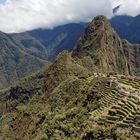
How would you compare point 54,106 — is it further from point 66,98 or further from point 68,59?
point 68,59

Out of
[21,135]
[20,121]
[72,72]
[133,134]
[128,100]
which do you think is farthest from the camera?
[72,72]

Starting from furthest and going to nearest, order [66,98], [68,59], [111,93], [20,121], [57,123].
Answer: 1. [68,59]
2. [20,121]
3. [66,98]
4. [57,123]
5. [111,93]

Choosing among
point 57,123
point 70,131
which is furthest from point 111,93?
point 57,123

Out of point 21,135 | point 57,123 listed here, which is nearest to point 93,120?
point 57,123

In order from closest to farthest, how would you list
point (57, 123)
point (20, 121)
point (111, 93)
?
point (111, 93), point (57, 123), point (20, 121)

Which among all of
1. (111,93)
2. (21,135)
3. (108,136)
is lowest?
(21,135)

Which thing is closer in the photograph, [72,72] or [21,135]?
[21,135]

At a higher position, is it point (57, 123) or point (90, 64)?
point (90, 64)

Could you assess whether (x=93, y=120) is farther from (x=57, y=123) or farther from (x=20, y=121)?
(x=20, y=121)

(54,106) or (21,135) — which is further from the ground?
(54,106)
